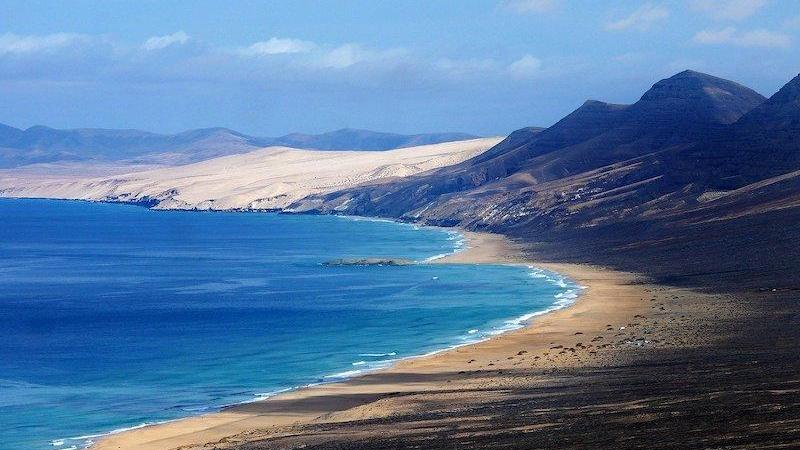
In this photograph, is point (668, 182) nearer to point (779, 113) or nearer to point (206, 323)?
point (779, 113)

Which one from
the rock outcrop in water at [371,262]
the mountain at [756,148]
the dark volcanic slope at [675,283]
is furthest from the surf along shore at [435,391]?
the mountain at [756,148]

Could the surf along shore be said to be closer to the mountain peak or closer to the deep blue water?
the deep blue water

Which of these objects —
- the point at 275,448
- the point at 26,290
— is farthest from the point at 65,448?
the point at 26,290

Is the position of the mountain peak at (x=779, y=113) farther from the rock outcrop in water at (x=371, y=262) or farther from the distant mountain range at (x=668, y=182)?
the rock outcrop in water at (x=371, y=262)

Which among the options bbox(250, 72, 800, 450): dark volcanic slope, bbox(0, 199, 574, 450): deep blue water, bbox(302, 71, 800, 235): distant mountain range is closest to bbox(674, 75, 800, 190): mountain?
bbox(302, 71, 800, 235): distant mountain range

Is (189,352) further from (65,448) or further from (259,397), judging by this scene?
(65,448)
